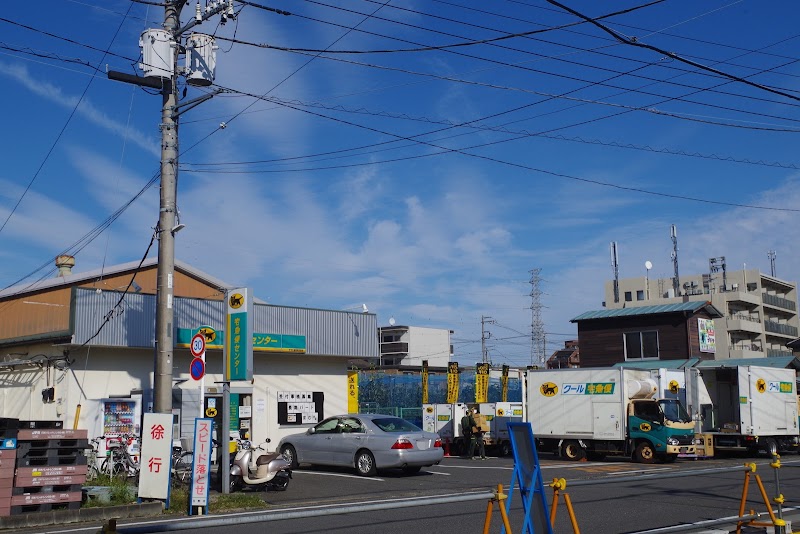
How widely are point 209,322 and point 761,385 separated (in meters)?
18.3

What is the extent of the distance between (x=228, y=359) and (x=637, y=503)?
8.37m

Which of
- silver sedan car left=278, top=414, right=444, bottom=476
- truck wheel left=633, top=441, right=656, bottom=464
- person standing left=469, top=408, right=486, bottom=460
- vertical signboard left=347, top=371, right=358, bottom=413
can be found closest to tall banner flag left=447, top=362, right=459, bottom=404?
vertical signboard left=347, top=371, right=358, bottom=413

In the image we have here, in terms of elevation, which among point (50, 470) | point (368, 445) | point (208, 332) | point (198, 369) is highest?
point (208, 332)

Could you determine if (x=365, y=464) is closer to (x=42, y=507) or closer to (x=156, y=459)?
(x=156, y=459)

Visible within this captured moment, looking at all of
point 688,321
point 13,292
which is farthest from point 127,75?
point 688,321

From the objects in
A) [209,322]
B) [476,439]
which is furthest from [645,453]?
[209,322]

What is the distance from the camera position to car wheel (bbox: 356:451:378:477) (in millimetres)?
19250

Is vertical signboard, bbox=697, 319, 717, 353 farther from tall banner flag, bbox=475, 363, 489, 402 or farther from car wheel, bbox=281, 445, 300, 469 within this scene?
car wheel, bbox=281, 445, 300, 469

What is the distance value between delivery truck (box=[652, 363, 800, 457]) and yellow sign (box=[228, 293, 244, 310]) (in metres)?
15.1

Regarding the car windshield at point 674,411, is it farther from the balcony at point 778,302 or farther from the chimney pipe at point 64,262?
the balcony at point 778,302

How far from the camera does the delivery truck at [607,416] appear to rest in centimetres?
2391

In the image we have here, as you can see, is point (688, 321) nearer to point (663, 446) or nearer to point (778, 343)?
point (663, 446)

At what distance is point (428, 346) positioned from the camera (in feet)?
338

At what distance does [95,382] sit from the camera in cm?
2131
